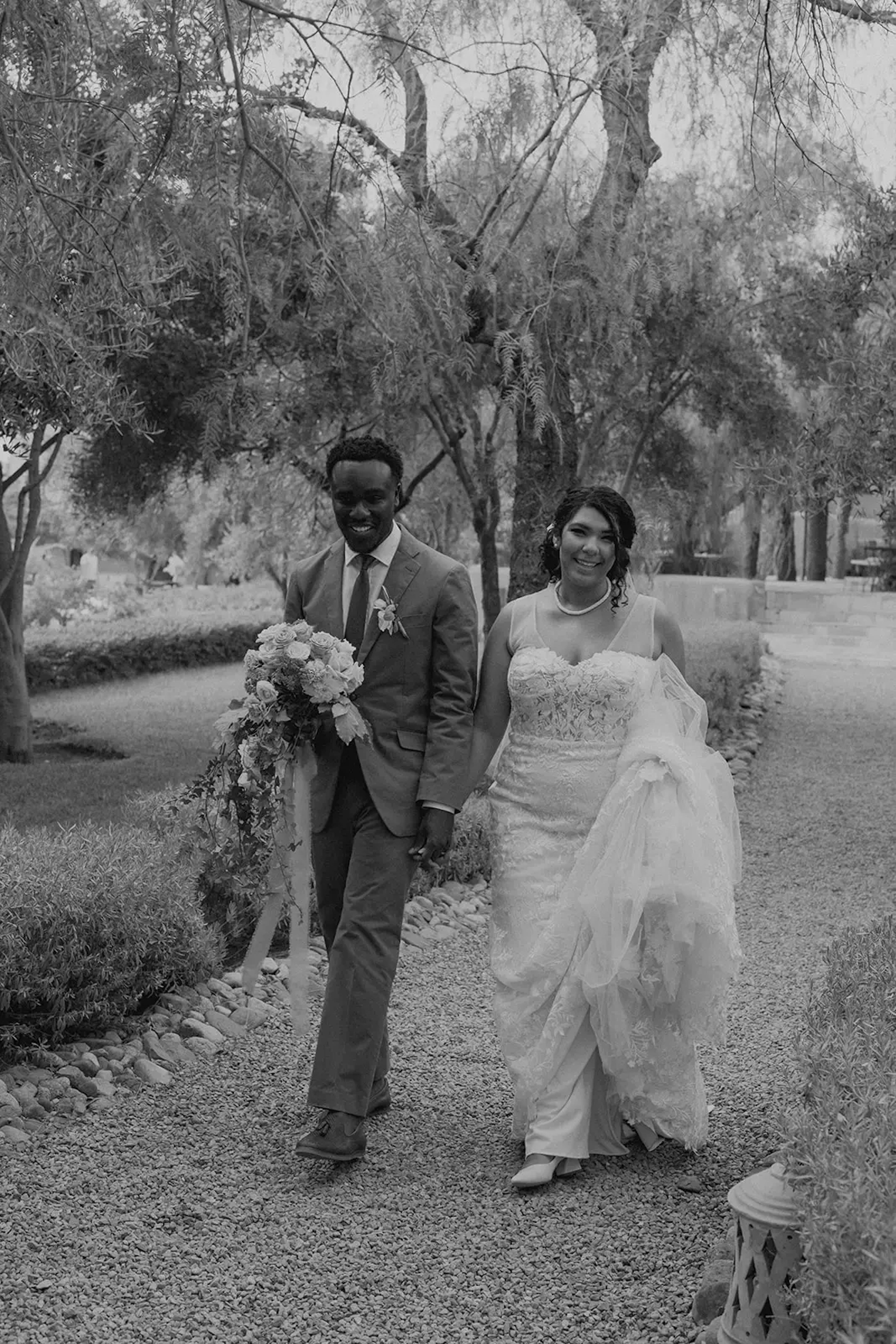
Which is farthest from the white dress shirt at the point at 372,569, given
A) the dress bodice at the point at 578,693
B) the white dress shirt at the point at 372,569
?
the dress bodice at the point at 578,693

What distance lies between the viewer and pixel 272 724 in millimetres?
4105

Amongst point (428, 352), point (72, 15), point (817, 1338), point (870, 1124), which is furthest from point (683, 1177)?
point (428, 352)

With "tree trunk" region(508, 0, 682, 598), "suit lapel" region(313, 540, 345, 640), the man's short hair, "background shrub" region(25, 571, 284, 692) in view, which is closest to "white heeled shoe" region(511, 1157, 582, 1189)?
"suit lapel" region(313, 540, 345, 640)

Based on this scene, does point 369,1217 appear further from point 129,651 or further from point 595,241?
point 129,651

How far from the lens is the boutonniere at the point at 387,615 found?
13.2 feet

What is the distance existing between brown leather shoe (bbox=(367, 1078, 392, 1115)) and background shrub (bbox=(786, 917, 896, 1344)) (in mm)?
1408

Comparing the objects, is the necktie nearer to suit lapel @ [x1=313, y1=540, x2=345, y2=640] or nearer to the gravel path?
suit lapel @ [x1=313, y1=540, x2=345, y2=640]

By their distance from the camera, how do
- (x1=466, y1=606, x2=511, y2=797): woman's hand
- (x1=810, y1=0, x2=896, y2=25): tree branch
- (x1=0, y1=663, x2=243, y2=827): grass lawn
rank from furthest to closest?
(x1=0, y1=663, x2=243, y2=827): grass lawn → (x1=810, y1=0, x2=896, y2=25): tree branch → (x1=466, y1=606, x2=511, y2=797): woman's hand

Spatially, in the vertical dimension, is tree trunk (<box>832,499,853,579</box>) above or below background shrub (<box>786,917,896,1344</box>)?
above

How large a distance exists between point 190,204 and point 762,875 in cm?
485

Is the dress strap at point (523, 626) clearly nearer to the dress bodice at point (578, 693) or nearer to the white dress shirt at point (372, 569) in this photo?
the dress bodice at point (578, 693)

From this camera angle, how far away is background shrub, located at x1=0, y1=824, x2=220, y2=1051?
4676 millimetres

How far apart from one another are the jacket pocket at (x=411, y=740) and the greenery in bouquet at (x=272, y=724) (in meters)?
0.12

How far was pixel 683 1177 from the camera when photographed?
3.86 metres
